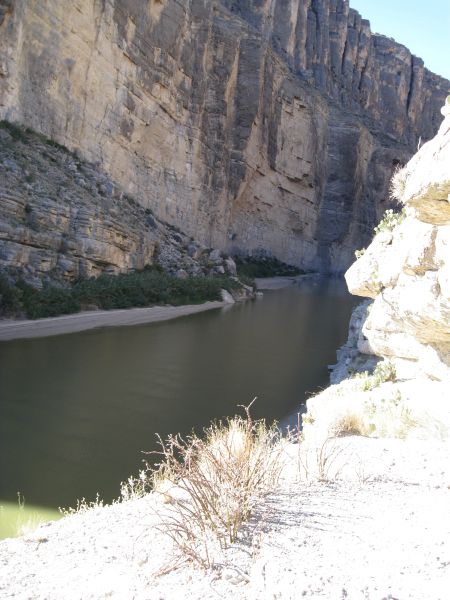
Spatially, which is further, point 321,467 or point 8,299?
point 8,299

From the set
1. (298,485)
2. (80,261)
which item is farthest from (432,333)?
(80,261)

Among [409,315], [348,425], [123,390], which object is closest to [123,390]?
[123,390]

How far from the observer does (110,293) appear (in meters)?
19.9

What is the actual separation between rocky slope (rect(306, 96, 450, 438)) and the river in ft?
Answer: 9.28

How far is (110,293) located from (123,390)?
9.40 meters

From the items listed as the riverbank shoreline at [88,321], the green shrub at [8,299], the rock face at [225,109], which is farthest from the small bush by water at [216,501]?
the rock face at [225,109]

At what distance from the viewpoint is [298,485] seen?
391 centimetres

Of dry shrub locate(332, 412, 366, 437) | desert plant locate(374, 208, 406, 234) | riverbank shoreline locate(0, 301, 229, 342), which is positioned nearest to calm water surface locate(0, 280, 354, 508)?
riverbank shoreline locate(0, 301, 229, 342)

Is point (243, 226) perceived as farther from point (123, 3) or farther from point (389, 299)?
point (389, 299)

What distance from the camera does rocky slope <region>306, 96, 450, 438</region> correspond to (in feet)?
16.5

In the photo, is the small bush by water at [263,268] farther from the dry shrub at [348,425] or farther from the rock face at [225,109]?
the dry shrub at [348,425]

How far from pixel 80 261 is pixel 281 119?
31.9m

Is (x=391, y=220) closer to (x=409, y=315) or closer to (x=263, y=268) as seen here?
(x=409, y=315)

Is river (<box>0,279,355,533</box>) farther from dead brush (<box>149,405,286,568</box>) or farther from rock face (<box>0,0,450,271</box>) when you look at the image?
rock face (<box>0,0,450,271</box>)
